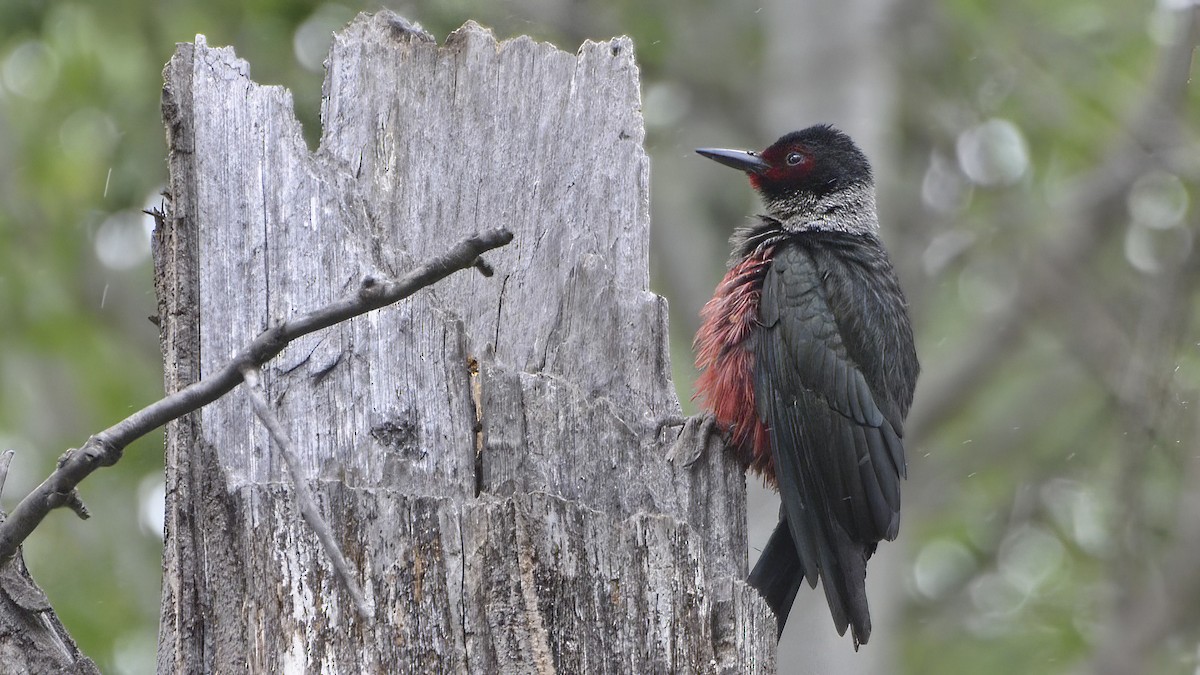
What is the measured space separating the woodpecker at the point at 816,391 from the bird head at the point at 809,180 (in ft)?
1.06

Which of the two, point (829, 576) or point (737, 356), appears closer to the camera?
point (829, 576)

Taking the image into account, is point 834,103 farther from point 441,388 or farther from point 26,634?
point 26,634

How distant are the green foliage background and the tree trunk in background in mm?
388

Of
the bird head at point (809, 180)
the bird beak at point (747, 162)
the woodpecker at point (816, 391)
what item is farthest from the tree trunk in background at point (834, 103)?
the woodpecker at point (816, 391)

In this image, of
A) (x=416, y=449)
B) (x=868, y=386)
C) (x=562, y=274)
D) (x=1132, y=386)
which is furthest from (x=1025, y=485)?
(x=416, y=449)

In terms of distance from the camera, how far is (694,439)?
3566mm

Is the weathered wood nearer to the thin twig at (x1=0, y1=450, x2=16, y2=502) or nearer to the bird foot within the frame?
the bird foot

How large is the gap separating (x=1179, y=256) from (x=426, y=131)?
205 inches

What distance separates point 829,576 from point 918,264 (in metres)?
5.83

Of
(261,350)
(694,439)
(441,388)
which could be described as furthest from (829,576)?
(261,350)

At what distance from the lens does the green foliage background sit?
25.4 ft

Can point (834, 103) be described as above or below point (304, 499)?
above

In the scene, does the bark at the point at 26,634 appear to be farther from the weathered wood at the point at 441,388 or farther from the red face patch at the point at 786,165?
the red face patch at the point at 786,165

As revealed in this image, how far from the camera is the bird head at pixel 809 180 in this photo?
5.68 m
